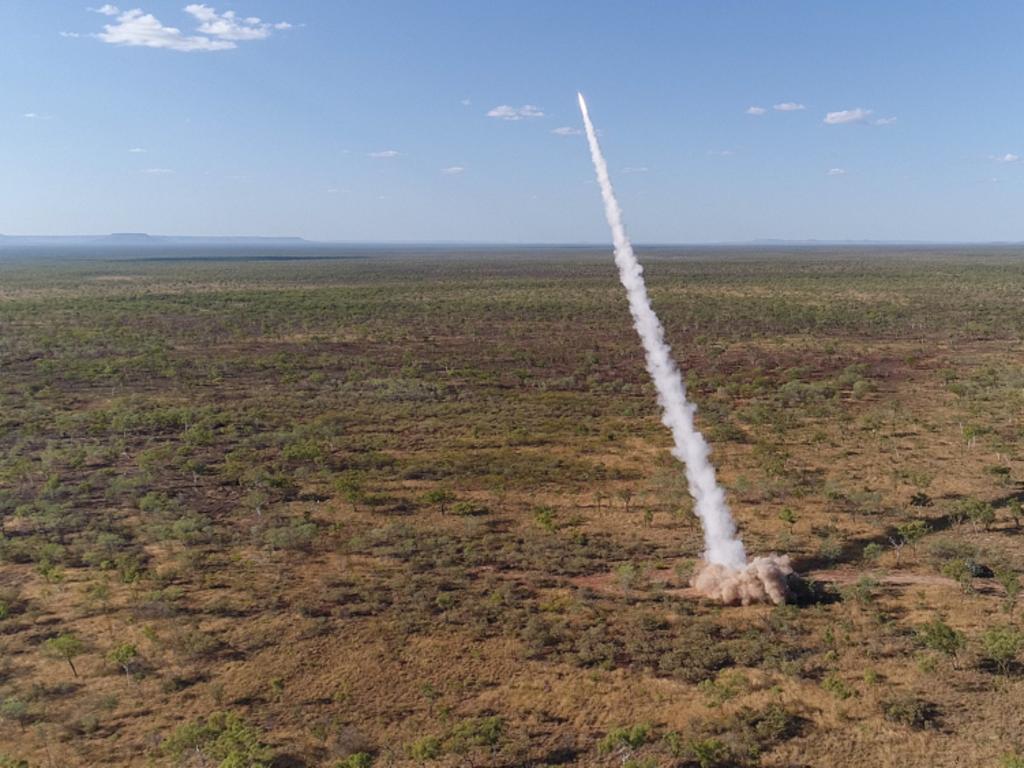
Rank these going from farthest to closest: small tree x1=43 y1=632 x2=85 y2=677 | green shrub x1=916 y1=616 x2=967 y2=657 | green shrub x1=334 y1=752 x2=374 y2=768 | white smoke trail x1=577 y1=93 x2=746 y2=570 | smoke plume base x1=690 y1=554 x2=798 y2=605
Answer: white smoke trail x1=577 y1=93 x2=746 y2=570
smoke plume base x1=690 y1=554 x2=798 y2=605
small tree x1=43 y1=632 x2=85 y2=677
green shrub x1=916 y1=616 x2=967 y2=657
green shrub x1=334 y1=752 x2=374 y2=768

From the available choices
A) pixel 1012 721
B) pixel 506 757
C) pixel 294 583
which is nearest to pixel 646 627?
pixel 506 757

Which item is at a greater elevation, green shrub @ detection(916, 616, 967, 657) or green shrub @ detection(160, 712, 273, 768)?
green shrub @ detection(916, 616, 967, 657)

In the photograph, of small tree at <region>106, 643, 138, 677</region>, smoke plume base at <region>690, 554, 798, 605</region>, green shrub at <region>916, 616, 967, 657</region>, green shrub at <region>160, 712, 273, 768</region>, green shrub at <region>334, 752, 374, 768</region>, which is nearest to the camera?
green shrub at <region>334, 752, 374, 768</region>

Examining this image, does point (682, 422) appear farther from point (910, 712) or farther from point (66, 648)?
point (66, 648)

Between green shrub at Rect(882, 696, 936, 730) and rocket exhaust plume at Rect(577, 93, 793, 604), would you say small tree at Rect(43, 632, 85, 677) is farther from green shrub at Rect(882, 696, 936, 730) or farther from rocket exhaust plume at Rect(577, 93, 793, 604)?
green shrub at Rect(882, 696, 936, 730)

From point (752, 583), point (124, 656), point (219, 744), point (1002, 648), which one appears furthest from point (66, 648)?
point (1002, 648)

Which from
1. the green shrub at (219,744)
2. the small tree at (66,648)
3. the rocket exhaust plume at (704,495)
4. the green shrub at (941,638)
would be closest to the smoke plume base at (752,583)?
the rocket exhaust plume at (704,495)

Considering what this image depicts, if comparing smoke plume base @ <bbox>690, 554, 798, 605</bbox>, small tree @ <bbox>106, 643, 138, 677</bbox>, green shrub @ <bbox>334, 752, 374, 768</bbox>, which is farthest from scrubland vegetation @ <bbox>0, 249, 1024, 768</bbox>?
smoke plume base @ <bbox>690, 554, 798, 605</bbox>

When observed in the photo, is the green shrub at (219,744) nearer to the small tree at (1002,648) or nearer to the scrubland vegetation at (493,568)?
the scrubland vegetation at (493,568)
